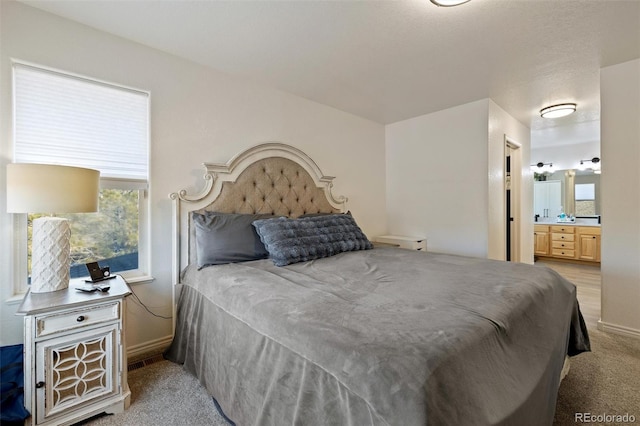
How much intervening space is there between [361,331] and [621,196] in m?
2.88

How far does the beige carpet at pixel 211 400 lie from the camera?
4.90ft

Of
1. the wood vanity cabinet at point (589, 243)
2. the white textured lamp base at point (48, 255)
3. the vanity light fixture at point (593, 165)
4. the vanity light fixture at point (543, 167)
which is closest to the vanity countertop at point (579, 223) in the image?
the wood vanity cabinet at point (589, 243)

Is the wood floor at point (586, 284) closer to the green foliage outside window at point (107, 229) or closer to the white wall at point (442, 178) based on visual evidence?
the white wall at point (442, 178)

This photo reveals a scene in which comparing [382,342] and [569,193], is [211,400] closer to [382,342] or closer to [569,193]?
→ [382,342]

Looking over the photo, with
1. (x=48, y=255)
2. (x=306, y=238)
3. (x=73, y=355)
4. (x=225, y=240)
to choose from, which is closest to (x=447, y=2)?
(x=306, y=238)

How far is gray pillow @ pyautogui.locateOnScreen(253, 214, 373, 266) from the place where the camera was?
6.64 feet

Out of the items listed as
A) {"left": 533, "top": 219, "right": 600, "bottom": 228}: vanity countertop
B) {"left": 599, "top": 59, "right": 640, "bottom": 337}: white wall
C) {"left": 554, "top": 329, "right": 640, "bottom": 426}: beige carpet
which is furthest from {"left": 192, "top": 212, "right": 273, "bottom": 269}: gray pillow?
{"left": 533, "top": 219, "right": 600, "bottom": 228}: vanity countertop

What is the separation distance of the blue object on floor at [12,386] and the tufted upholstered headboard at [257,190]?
863 millimetres

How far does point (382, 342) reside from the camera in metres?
0.87

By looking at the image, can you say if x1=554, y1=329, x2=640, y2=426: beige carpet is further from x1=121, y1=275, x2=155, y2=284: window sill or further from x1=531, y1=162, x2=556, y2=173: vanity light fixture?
x1=531, y1=162, x2=556, y2=173: vanity light fixture

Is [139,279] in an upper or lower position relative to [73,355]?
upper

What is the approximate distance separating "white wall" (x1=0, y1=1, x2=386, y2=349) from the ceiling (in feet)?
0.36

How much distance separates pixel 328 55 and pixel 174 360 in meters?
2.50

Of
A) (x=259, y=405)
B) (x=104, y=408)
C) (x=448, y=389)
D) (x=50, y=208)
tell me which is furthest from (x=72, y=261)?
(x=448, y=389)
